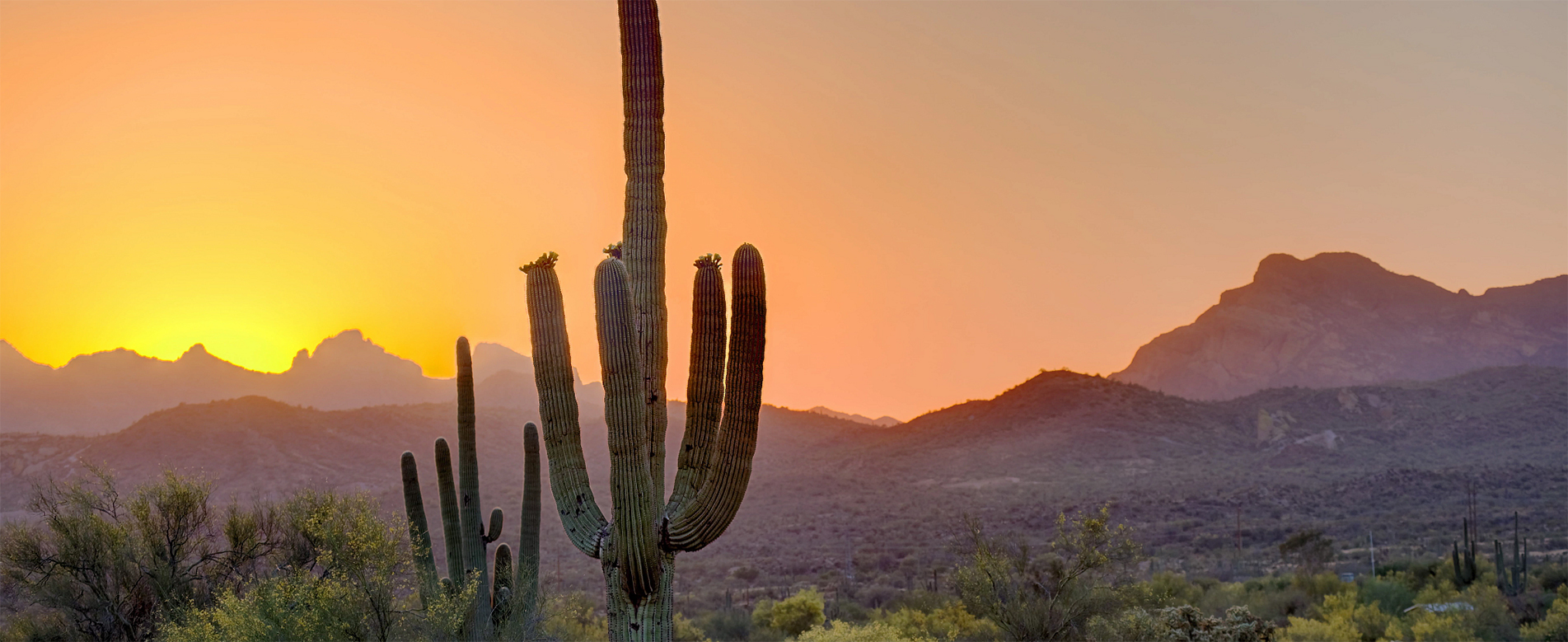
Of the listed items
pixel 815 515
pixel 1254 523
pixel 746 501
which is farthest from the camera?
pixel 746 501

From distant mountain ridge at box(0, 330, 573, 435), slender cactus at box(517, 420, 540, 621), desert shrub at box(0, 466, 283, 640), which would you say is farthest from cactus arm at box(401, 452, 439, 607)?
distant mountain ridge at box(0, 330, 573, 435)

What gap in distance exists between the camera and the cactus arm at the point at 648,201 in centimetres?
1014

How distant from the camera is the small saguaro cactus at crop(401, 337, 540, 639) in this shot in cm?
1686

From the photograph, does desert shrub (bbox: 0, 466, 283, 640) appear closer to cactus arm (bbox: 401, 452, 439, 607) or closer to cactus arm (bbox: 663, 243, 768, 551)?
cactus arm (bbox: 401, 452, 439, 607)

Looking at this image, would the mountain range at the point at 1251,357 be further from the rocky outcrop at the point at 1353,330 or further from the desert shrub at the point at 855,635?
the desert shrub at the point at 855,635

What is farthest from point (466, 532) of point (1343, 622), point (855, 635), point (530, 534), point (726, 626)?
point (1343, 622)

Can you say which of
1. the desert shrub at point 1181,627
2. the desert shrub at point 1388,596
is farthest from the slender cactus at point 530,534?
the desert shrub at point 1388,596

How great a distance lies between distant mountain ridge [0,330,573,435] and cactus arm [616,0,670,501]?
9178cm

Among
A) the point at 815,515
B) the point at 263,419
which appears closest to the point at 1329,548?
the point at 815,515

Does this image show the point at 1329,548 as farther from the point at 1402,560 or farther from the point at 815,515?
the point at 815,515

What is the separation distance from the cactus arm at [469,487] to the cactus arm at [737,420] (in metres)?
8.29

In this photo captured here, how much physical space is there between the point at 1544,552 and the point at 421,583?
125ft

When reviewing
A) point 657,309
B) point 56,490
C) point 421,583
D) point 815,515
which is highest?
point 657,309

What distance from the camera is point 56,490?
56.2 feet
